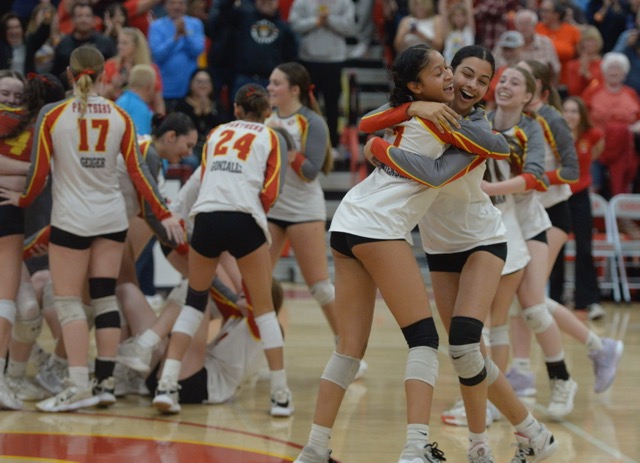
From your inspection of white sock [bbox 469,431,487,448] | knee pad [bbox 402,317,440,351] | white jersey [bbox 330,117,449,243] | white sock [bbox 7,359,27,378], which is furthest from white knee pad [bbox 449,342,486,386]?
white sock [bbox 7,359,27,378]

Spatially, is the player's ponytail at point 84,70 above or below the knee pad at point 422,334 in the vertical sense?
above

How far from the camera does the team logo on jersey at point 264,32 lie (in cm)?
1184

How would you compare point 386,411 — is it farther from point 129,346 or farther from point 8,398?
point 8,398

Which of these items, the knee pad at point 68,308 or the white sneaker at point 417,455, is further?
the knee pad at point 68,308

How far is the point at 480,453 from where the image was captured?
4652mm

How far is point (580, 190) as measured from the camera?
913cm

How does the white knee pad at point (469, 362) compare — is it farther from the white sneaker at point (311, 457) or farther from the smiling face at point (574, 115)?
the smiling face at point (574, 115)

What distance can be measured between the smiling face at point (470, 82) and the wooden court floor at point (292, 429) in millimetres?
1665

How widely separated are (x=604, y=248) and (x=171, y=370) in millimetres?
6214

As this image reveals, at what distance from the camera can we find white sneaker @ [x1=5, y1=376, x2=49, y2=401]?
6.24m

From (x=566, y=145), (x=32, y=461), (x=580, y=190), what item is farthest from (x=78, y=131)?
(x=580, y=190)

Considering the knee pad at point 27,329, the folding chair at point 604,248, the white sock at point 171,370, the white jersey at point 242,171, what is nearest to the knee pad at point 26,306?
the knee pad at point 27,329

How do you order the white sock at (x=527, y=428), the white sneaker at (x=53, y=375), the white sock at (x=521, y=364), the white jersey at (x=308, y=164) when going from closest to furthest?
1. the white sock at (x=527, y=428)
2. the white sneaker at (x=53, y=375)
3. the white sock at (x=521, y=364)
4. the white jersey at (x=308, y=164)

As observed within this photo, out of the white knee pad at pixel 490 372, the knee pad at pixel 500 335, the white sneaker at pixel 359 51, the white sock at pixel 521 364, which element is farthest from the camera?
the white sneaker at pixel 359 51
